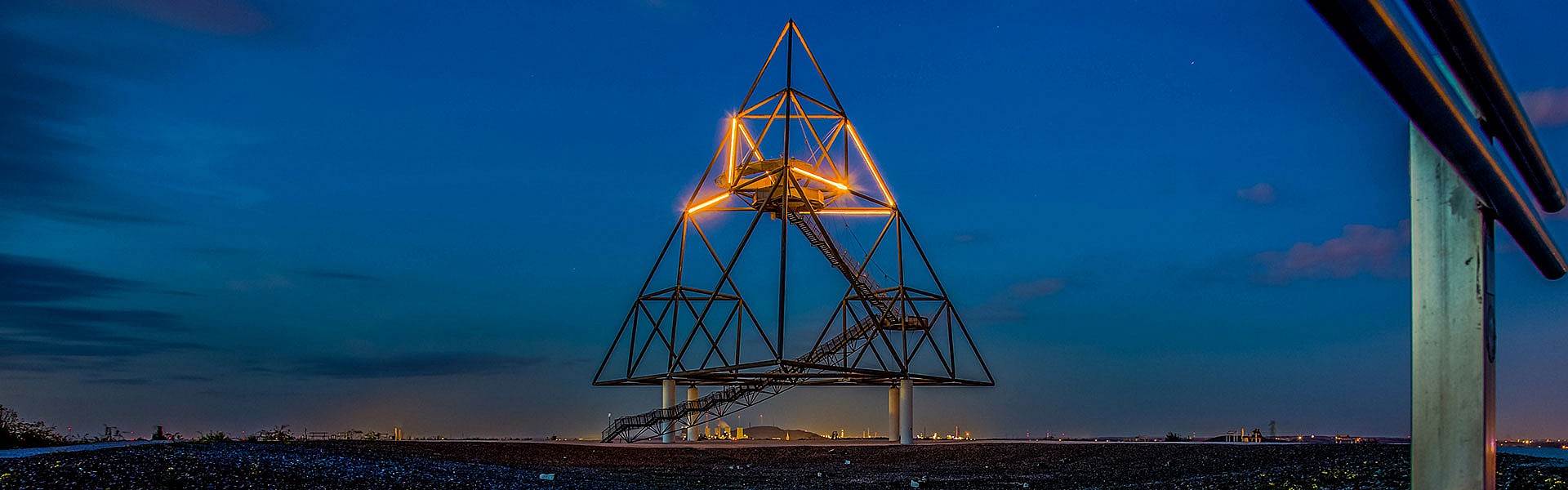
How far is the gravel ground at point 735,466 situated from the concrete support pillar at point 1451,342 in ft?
41.8

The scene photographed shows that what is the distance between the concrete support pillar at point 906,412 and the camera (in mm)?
36844

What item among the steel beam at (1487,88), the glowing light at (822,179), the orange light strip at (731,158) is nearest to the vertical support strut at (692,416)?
the orange light strip at (731,158)

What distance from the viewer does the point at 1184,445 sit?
29.2 metres

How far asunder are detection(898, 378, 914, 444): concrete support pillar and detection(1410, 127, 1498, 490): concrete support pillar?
34.5 m

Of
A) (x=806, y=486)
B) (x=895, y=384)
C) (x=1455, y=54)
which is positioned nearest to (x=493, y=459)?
(x=806, y=486)

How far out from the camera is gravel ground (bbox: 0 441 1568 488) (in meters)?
13.1

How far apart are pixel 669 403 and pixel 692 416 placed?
45.3 inches

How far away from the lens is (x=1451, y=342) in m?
2.76

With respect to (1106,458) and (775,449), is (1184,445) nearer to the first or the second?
(1106,458)

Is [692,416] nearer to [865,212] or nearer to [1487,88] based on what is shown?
[865,212]

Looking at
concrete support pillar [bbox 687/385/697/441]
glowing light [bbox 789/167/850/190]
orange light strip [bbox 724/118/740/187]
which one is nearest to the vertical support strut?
concrete support pillar [bbox 687/385/697/441]

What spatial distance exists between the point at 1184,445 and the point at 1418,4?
29.9 metres

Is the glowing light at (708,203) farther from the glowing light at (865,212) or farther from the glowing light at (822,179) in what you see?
the glowing light at (865,212)

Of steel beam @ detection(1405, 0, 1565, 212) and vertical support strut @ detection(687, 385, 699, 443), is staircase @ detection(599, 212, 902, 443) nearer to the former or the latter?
vertical support strut @ detection(687, 385, 699, 443)
